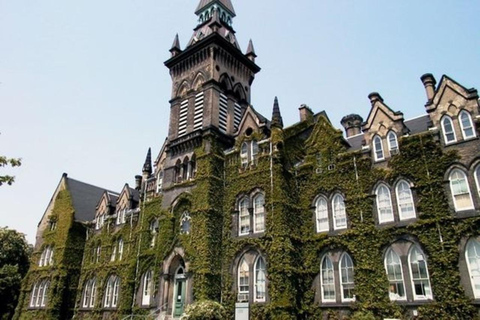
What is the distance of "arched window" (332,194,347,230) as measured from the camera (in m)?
24.2

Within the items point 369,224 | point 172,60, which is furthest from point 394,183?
point 172,60

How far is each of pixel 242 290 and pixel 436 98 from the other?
17.6 metres

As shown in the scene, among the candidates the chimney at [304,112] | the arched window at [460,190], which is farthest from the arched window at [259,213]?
the arched window at [460,190]

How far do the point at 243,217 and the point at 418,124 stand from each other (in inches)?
554

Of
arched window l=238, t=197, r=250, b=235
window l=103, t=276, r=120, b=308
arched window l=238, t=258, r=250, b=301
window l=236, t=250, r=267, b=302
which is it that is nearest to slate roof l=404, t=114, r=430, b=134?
arched window l=238, t=197, r=250, b=235

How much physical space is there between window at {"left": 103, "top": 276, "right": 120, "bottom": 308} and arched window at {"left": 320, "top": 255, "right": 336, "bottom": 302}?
21779mm

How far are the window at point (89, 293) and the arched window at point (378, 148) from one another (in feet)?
102

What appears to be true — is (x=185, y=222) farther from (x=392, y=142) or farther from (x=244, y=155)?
(x=392, y=142)

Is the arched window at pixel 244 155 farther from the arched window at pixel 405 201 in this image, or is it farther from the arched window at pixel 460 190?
the arched window at pixel 460 190

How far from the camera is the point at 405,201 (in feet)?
73.0

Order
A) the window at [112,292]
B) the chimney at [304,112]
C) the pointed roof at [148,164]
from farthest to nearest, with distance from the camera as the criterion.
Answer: the pointed roof at [148,164], the window at [112,292], the chimney at [304,112]

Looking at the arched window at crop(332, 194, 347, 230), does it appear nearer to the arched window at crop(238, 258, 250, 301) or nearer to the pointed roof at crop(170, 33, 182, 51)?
the arched window at crop(238, 258, 250, 301)

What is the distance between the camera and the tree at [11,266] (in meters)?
46.7

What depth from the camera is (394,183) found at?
75.0 feet
